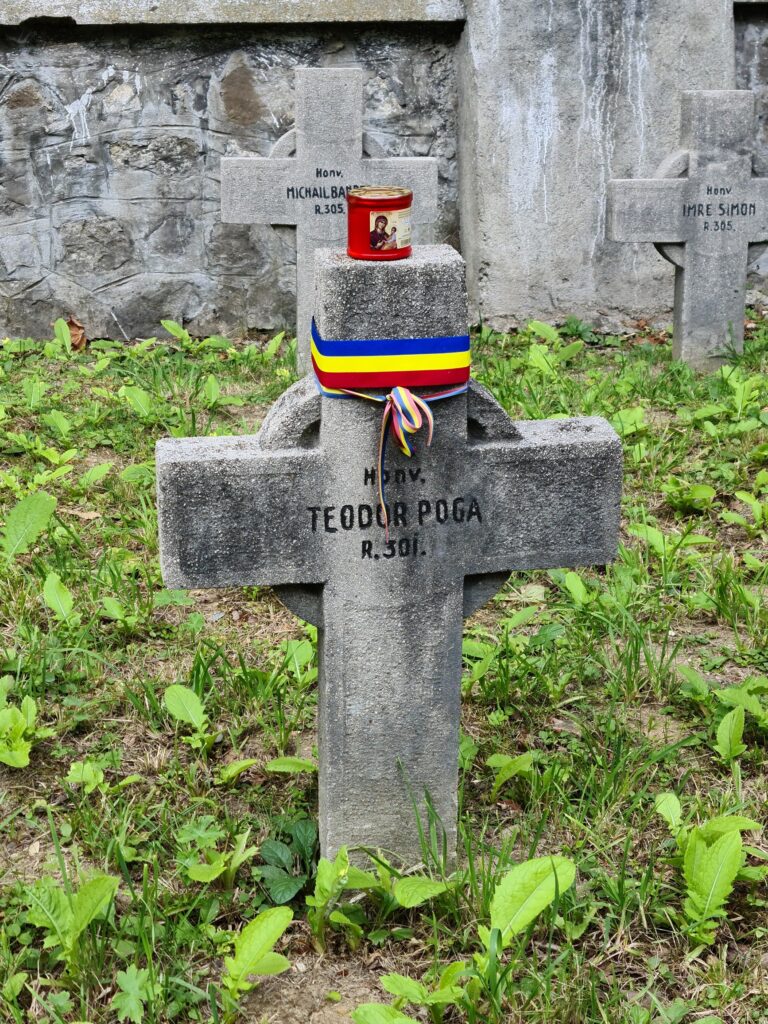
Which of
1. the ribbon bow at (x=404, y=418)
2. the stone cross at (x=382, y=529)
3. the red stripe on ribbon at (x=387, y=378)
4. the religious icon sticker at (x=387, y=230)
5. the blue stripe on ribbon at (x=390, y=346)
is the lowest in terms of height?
the stone cross at (x=382, y=529)

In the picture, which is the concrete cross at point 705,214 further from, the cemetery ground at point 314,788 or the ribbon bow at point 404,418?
the ribbon bow at point 404,418

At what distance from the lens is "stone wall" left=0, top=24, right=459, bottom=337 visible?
5969 millimetres

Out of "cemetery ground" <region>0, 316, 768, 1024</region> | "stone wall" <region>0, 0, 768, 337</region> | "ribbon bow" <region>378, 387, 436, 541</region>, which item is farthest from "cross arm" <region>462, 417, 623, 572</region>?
"stone wall" <region>0, 0, 768, 337</region>

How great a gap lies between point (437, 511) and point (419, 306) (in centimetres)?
36

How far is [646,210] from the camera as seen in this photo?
529 cm

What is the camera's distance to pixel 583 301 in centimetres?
636

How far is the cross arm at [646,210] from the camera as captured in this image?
5.23 meters

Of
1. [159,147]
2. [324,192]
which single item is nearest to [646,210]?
[324,192]

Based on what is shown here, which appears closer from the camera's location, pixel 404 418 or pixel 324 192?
pixel 404 418

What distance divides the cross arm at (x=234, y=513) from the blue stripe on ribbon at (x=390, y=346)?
190 millimetres

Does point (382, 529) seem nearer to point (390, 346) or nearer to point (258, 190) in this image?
point (390, 346)

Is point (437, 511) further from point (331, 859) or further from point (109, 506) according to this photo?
point (109, 506)

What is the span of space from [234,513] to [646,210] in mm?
3854

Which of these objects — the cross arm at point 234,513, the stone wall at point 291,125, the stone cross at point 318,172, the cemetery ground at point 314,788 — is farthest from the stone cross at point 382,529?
the stone wall at point 291,125
